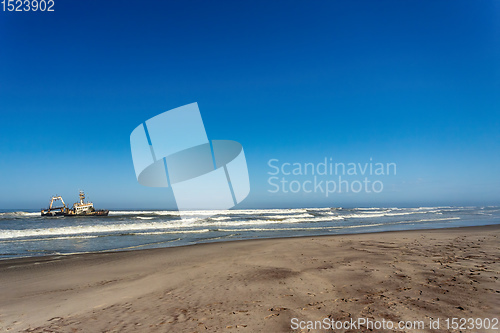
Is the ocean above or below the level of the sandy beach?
below

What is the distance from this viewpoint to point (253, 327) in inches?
142

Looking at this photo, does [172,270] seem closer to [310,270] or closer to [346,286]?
[310,270]

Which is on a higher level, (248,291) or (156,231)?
(248,291)

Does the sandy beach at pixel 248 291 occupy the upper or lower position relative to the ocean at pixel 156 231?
upper

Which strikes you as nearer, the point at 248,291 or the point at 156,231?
the point at 248,291

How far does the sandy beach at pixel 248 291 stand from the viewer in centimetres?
388

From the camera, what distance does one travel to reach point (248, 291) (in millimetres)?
5191

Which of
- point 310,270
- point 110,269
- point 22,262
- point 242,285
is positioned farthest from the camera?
point 22,262

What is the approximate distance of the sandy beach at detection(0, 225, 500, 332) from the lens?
388 cm

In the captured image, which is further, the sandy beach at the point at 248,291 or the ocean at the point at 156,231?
the ocean at the point at 156,231

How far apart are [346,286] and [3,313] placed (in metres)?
6.05

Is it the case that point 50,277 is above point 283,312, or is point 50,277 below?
below

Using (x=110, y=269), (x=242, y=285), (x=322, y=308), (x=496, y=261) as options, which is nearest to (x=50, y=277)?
(x=110, y=269)

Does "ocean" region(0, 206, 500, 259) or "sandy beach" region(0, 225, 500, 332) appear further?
"ocean" region(0, 206, 500, 259)
